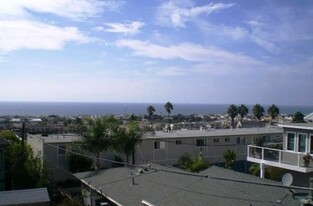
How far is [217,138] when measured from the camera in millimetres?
41250

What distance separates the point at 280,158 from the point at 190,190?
10.9m

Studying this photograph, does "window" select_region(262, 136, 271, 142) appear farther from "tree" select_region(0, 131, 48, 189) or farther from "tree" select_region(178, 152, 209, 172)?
"tree" select_region(0, 131, 48, 189)

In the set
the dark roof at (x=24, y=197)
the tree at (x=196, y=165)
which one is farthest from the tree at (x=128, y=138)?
the dark roof at (x=24, y=197)

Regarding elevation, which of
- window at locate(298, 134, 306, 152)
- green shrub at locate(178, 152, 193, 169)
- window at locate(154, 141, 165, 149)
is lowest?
green shrub at locate(178, 152, 193, 169)

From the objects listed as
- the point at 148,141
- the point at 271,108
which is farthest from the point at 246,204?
the point at 271,108

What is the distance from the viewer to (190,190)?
690 inches

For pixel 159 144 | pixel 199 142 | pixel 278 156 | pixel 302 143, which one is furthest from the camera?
pixel 199 142

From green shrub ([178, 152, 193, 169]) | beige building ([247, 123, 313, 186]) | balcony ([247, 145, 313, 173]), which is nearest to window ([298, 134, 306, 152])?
beige building ([247, 123, 313, 186])

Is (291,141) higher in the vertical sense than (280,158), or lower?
higher

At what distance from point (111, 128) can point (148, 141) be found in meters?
6.46

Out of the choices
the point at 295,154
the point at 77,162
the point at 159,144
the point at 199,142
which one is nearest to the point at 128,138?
the point at 77,162

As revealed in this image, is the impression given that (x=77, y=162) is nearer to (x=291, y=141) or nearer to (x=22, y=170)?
(x=22, y=170)

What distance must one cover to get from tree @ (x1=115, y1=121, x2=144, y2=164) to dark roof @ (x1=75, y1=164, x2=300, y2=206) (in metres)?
8.95

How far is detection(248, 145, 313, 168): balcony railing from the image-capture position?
24531mm
